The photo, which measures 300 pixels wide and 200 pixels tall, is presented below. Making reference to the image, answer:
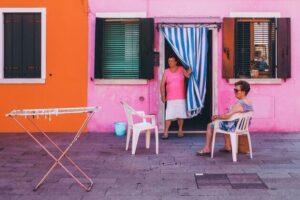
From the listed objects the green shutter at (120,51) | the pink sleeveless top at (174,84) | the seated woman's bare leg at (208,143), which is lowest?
the seated woman's bare leg at (208,143)

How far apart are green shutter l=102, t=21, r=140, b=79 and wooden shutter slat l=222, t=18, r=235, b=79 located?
2058mm

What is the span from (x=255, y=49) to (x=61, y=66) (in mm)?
4574

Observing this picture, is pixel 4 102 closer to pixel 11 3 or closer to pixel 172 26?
pixel 11 3

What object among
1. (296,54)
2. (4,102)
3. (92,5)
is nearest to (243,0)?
(296,54)

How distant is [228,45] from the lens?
11859 millimetres

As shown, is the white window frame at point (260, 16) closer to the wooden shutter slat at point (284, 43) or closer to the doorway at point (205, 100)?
the wooden shutter slat at point (284, 43)

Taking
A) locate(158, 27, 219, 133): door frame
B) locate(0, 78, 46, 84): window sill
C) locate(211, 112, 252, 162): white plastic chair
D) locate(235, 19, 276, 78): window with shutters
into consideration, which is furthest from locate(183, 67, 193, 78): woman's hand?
locate(0, 78, 46, 84): window sill

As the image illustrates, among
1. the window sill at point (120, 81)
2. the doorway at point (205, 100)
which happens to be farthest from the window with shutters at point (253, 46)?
the window sill at point (120, 81)

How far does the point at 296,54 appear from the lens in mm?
12008

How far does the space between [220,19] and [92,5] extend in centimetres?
301

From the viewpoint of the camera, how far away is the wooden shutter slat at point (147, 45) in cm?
1180

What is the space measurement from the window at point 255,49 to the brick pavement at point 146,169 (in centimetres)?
169

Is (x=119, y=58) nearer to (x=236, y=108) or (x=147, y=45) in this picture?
(x=147, y=45)

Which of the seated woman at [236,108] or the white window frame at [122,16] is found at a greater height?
the white window frame at [122,16]
